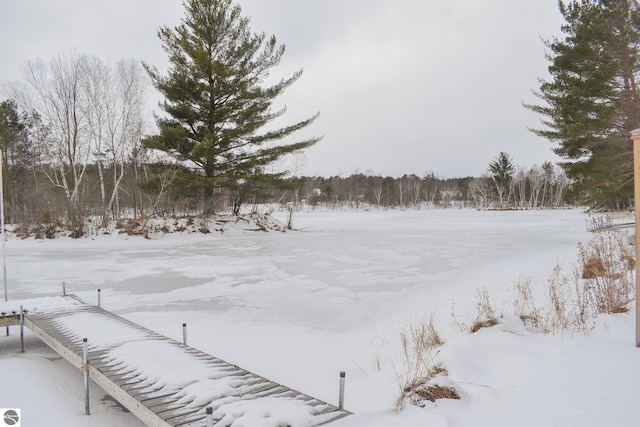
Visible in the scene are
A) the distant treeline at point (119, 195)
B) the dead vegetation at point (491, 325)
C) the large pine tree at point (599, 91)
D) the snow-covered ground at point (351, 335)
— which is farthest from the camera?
the distant treeline at point (119, 195)

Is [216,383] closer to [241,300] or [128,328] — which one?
[128,328]

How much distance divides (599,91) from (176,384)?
17911 mm

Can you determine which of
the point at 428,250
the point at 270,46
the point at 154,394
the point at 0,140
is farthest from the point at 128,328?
the point at 0,140

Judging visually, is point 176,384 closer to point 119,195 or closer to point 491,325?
point 491,325

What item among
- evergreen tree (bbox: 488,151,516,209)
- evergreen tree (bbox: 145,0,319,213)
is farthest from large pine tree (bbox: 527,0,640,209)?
evergreen tree (bbox: 488,151,516,209)

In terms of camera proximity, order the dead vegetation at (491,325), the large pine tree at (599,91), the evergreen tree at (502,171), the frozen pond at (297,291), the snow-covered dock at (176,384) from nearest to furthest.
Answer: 1. the snow-covered dock at (176,384)
2. the dead vegetation at (491,325)
3. the frozen pond at (297,291)
4. the large pine tree at (599,91)
5. the evergreen tree at (502,171)

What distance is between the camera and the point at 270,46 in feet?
74.5

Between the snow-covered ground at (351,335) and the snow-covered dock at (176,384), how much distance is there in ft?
1.23

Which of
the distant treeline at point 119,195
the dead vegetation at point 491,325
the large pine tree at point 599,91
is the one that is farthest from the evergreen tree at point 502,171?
the dead vegetation at point 491,325

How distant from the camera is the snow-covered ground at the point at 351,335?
10.4ft

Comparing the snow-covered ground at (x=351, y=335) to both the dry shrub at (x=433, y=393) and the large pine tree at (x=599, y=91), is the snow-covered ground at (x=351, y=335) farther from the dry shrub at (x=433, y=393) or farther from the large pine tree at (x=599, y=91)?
the large pine tree at (x=599, y=91)
